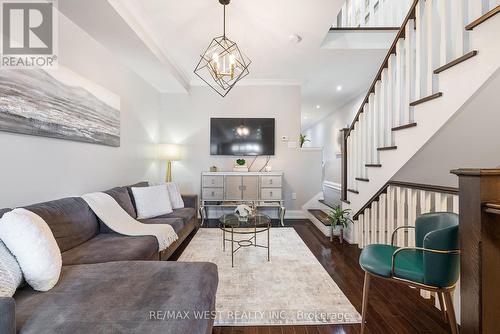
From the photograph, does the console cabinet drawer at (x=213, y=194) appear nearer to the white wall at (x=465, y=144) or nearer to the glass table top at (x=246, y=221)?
the glass table top at (x=246, y=221)

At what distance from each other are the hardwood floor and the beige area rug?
2.4 inches

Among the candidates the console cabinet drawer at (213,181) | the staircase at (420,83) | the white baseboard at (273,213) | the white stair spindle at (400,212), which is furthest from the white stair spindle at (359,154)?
the console cabinet drawer at (213,181)

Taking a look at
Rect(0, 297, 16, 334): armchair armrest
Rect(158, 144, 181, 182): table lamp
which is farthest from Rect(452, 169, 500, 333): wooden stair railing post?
Rect(158, 144, 181, 182): table lamp

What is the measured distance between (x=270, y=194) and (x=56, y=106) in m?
3.33

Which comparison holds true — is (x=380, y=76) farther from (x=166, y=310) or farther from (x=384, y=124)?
(x=166, y=310)

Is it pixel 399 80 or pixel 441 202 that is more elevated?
pixel 399 80

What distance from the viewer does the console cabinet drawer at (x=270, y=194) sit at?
172 inches

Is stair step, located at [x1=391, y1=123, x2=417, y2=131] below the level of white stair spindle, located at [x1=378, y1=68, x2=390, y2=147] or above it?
below

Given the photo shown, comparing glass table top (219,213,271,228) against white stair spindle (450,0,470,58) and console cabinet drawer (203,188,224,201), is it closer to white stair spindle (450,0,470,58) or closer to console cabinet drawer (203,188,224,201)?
console cabinet drawer (203,188,224,201)

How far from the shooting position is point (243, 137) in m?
4.70

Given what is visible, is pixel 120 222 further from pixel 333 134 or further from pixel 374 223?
pixel 333 134

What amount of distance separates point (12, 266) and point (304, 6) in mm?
3148

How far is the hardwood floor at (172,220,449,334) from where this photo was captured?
1.59 meters

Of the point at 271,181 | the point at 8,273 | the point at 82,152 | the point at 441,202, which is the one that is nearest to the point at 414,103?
the point at 441,202
